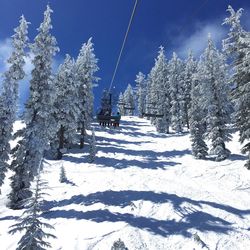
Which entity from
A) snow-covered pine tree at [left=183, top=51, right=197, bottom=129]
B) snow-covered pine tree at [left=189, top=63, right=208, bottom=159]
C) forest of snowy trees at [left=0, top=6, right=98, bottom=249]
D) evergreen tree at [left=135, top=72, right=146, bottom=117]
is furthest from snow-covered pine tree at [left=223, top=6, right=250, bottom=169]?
evergreen tree at [left=135, top=72, right=146, bottom=117]

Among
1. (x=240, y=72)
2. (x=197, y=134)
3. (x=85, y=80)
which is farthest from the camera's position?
(x=85, y=80)

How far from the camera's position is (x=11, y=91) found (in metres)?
24.4

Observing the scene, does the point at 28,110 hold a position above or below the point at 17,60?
below

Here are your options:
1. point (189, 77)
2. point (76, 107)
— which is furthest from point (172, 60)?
point (76, 107)

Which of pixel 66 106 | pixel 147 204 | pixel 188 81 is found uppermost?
pixel 188 81

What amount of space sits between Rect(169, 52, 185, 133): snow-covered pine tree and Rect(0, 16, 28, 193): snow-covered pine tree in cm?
4020

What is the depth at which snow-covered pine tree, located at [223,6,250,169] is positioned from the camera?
21.3m

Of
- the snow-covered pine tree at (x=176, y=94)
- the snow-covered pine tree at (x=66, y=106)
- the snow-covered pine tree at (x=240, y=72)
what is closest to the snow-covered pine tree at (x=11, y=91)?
the snow-covered pine tree at (x=66, y=106)

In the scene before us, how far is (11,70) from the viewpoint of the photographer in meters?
Answer: 24.9

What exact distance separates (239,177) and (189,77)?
4314 centimetres

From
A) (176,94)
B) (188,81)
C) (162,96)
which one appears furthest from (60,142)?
(188,81)

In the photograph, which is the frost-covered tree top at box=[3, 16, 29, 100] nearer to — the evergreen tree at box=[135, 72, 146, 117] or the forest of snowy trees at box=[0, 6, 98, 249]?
the forest of snowy trees at box=[0, 6, 98, 249]

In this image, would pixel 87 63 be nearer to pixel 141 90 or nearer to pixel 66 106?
pixel 66 106

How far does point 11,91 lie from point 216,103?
22.8m
